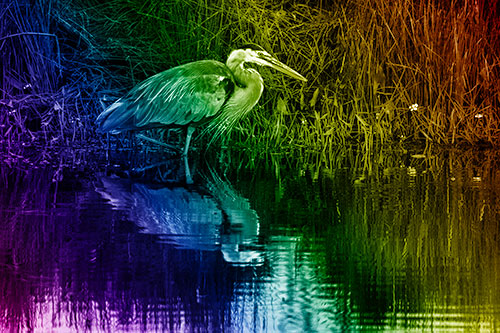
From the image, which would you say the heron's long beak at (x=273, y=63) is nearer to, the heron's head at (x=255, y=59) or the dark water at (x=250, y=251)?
the heron's head at (x=255, y=59)

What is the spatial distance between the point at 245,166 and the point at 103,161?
103 cm

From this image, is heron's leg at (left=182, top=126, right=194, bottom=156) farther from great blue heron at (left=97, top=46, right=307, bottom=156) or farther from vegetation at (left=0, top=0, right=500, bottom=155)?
vegetation at (left=0, top=0, right=500, bottom=155)

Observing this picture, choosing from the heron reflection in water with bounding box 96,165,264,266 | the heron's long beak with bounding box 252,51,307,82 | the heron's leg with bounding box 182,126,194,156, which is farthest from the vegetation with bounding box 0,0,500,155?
the heron reflection in water with bounding box 96,165,264,266

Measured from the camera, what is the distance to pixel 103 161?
23.1ft

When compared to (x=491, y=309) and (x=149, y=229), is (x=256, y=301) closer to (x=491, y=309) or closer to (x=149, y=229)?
(x=491, y=309)

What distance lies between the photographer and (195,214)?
492 centimetres

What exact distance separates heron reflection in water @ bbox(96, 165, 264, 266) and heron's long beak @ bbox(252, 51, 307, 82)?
5.25 ft

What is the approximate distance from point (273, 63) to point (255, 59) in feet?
0.61

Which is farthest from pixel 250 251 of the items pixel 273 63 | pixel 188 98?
pixel 273 63

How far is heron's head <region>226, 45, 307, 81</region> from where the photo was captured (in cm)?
750

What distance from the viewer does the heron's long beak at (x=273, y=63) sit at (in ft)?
24.9

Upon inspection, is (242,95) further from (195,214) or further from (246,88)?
(195,214)

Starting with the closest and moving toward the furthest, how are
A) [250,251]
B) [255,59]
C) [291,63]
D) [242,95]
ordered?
[250,251] < [242,95] < [255,59] < [291,63]

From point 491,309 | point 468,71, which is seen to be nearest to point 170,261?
point 491,309
